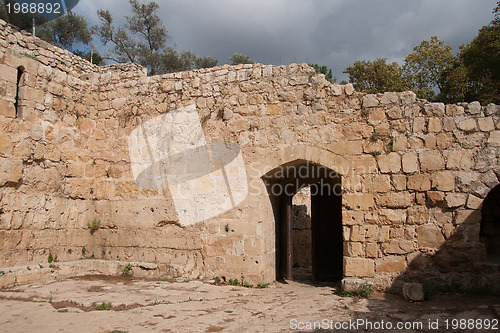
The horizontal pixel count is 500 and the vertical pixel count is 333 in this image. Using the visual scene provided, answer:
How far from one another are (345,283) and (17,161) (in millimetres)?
5365

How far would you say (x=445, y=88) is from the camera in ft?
49.1

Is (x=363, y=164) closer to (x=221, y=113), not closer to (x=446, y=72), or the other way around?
(x=221, y=113)

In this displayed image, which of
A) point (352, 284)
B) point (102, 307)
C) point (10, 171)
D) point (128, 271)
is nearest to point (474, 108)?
point (352, 284)

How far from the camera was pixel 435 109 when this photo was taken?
5820mm

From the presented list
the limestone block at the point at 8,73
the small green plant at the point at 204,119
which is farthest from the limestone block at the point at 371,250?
the limestone block at the point at 8,73

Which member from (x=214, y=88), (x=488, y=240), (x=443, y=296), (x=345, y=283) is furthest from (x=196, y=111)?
(x=488, y=240)

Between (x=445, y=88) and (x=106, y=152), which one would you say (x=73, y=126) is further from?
(x=445, y=88)

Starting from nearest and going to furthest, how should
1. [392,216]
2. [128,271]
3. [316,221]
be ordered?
[392,216], [128,271], [316,221]

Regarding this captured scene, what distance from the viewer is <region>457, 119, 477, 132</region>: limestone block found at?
5621 millimetres

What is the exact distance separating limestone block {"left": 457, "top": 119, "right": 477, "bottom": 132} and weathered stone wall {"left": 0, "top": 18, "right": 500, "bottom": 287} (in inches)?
1.0

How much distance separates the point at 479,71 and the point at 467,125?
32.2 feet

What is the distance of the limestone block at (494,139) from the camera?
5492mm

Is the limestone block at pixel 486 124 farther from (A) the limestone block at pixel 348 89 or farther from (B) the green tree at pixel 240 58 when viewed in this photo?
(B) the green tree at pixel 240 58

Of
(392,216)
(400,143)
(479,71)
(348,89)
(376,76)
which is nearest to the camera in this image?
(392,216)
